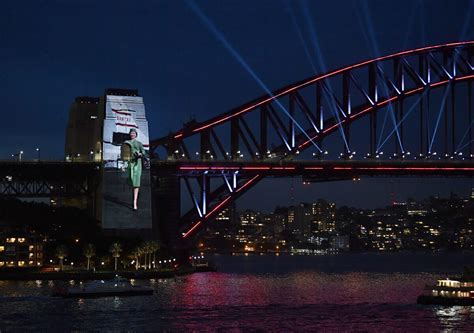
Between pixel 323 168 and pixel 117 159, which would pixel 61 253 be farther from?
pixel 323 168

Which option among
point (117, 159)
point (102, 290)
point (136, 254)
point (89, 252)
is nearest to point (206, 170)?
point (117, 159)

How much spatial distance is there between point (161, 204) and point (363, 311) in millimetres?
44116

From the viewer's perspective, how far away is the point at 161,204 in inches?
4604

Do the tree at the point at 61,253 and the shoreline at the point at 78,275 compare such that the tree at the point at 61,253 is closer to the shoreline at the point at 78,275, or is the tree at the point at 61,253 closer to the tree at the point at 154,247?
the shoreline at the point at 78,275

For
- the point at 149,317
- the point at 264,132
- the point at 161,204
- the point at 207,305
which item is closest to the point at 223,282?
the point at 161,204

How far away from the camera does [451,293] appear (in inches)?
3167

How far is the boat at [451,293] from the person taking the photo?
3142 inches

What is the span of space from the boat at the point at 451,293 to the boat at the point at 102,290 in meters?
20.3

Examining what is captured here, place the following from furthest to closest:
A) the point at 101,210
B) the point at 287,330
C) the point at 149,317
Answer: the point at 101,210 → the point at 149,317 → the point at 287,330

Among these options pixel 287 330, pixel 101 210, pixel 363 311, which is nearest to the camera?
pixel 287 330

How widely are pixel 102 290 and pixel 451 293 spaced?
24836 mm

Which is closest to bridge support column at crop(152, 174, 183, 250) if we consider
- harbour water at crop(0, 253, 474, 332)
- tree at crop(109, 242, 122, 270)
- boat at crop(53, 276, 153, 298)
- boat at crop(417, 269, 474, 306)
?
tree at crop(109, 242, 122, 270)

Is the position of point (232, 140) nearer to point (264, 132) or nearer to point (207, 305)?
point (264, 132)

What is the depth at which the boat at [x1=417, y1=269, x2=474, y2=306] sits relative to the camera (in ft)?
262
